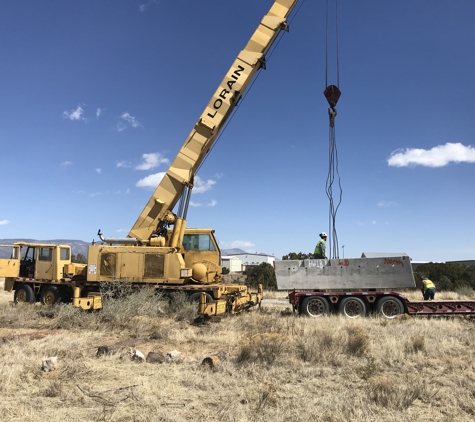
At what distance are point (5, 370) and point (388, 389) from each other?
18.7ft

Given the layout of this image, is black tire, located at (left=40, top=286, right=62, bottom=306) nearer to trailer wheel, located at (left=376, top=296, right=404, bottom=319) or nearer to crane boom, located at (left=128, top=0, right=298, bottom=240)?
crane boom, located at (left=128, top=0, right=298, bottom=240)

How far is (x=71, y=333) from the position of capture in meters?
9.66

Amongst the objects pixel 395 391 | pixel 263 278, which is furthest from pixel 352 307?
pixel 263 278

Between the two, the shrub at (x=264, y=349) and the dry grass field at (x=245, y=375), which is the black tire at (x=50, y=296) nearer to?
the dry grass field at (x=245, y=375)

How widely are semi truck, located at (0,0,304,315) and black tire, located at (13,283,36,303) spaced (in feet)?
2.52

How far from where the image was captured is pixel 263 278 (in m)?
33.2

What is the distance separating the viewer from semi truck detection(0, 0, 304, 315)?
44.0ft

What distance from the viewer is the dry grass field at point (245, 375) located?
4.77 metres

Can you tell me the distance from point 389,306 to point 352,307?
1.12 metres

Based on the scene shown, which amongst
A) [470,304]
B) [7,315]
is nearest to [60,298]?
[7,315]

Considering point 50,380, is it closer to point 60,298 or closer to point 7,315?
point 7,315

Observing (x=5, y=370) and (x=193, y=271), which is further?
(x=193, y=271)

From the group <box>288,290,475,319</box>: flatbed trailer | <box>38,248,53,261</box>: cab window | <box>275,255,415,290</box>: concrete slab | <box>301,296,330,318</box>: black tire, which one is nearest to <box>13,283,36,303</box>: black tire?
<box>38,248,53,261</box>: cab window

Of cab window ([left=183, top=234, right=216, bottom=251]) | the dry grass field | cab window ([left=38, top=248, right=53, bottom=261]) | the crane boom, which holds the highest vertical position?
the crane boom
